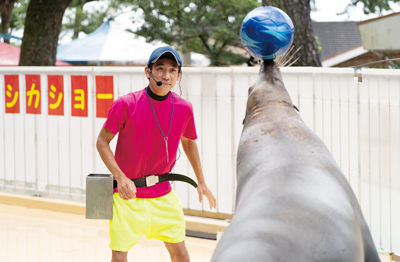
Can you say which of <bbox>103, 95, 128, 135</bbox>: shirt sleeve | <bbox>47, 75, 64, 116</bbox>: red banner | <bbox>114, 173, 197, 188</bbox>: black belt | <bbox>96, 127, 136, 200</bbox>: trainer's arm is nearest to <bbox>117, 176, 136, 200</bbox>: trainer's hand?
<bbox>96, 127, 136, 200</bbox>: trainer's arm

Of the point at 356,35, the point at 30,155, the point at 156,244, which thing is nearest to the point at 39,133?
the point at 30,155

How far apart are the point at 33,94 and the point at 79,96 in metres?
0.86

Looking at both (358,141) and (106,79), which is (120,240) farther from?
(106,79)

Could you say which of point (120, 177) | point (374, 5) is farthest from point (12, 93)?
point (374, 5)

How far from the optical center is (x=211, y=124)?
25.3ft

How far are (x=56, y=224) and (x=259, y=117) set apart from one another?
20.2ft

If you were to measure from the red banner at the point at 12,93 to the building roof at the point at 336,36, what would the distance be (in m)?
27.2

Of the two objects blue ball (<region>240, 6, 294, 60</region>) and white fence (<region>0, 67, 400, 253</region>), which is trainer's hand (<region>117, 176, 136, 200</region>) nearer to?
blue ball (<region>240, 6, 294, 60</region>)

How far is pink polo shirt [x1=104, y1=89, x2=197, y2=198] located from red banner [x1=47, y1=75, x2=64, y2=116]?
4.46 m

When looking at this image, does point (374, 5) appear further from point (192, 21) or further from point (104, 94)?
point (104, 94)

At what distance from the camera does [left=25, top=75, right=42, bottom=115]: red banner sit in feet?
30.0

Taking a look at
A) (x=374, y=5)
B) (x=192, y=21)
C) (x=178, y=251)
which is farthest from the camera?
(x=374, y=5)

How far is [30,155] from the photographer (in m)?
9.29

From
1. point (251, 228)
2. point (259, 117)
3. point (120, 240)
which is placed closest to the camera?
point (251, 228)
